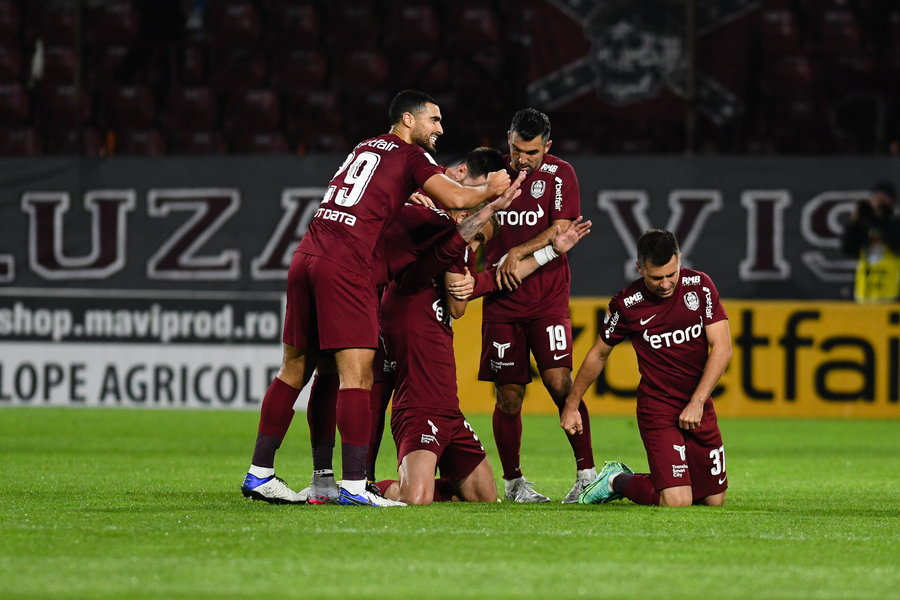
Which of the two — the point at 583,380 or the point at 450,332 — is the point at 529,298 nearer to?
the point at 450,332

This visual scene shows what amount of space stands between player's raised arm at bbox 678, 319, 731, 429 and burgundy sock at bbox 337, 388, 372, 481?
5.06ft

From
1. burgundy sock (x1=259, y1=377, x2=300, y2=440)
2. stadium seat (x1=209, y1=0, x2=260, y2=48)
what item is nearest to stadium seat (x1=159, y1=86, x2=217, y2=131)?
stadium seat (x1=209, y1=0, x2=260, y2=48)

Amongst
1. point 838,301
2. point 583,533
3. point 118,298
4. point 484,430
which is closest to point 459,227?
point 583,533

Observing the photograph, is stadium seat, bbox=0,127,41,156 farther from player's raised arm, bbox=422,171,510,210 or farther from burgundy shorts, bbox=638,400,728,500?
burgundy shorts, bbox=638,400,728,500

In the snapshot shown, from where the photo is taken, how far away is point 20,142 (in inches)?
582

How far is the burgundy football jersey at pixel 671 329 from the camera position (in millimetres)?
6340

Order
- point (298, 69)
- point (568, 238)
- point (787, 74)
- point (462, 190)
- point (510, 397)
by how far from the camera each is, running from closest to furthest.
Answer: point (462, 190) < point (568, 238) < point (510, 397) < point (787, 74) < point (298, 69)

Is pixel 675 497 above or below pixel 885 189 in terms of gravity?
below

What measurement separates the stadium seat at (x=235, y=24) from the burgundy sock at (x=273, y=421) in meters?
9.92

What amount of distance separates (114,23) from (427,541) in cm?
1223

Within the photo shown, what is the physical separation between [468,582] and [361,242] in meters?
2.42

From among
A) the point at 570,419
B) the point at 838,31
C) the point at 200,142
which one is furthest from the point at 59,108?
the point at 570,419

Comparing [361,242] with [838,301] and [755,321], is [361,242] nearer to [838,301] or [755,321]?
[755,321]

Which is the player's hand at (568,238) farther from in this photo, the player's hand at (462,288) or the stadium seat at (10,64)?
the stadium seat at (10,64)
